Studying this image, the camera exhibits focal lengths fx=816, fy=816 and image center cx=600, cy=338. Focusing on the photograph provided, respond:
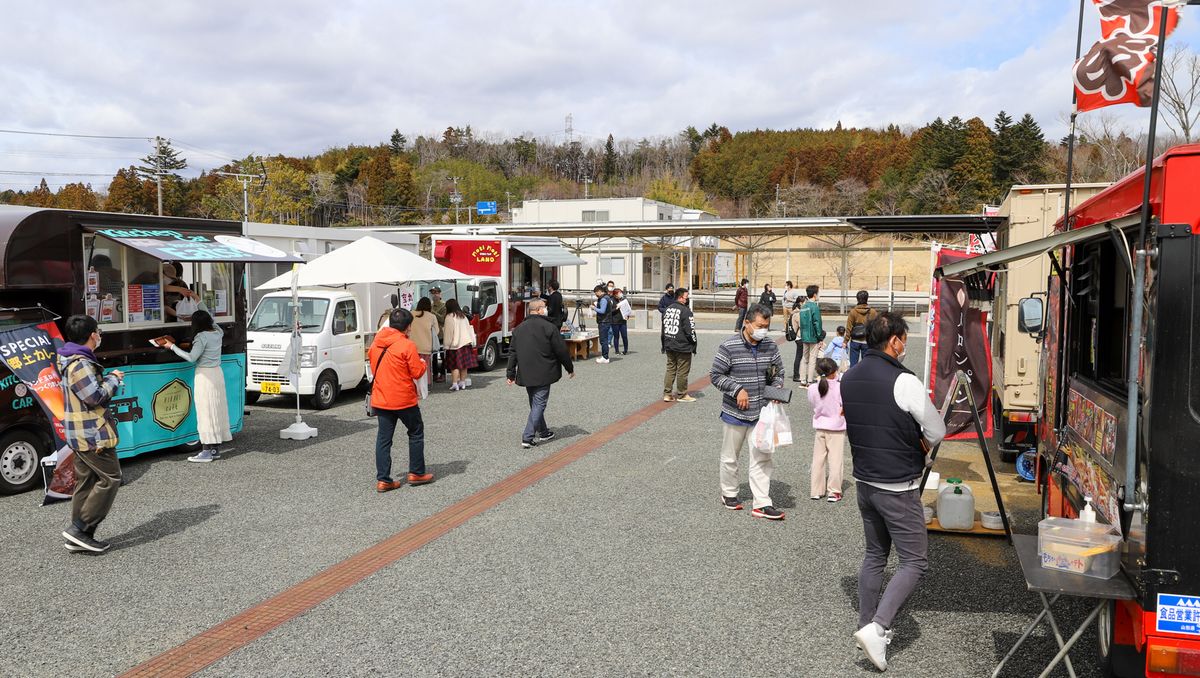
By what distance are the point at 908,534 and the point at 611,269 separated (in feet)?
147

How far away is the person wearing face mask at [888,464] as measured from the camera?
14.0 ft

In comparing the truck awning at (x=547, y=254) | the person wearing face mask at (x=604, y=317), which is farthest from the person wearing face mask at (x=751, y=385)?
the truck awning at (x=547, y=254)

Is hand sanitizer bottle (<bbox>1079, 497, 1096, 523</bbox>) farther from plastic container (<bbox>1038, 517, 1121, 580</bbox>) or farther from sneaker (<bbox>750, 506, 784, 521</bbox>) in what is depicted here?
sneaker (<bbox>750, 506, 784, 521</bbox>)

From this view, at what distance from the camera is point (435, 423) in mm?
11359

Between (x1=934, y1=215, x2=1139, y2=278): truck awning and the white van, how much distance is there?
9.69m

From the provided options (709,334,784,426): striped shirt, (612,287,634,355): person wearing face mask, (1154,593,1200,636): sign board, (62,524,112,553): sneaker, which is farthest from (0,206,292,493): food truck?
(612,287,634,355): person wearing face mask

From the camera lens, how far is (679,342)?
1263 cm

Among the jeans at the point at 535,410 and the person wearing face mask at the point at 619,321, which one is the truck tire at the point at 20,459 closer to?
the jeans at the point at 535,410

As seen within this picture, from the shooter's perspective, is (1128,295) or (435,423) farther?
(435,423)

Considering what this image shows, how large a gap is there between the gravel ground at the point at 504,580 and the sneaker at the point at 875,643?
10 centimetres

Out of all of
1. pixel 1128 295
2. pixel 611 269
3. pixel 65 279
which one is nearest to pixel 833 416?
pixel 1128 295

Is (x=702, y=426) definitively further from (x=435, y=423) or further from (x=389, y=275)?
(x=389, y=275)

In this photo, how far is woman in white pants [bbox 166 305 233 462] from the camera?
8938 millimetres

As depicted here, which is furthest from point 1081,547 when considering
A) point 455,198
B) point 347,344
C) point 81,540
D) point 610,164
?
point 610,164
